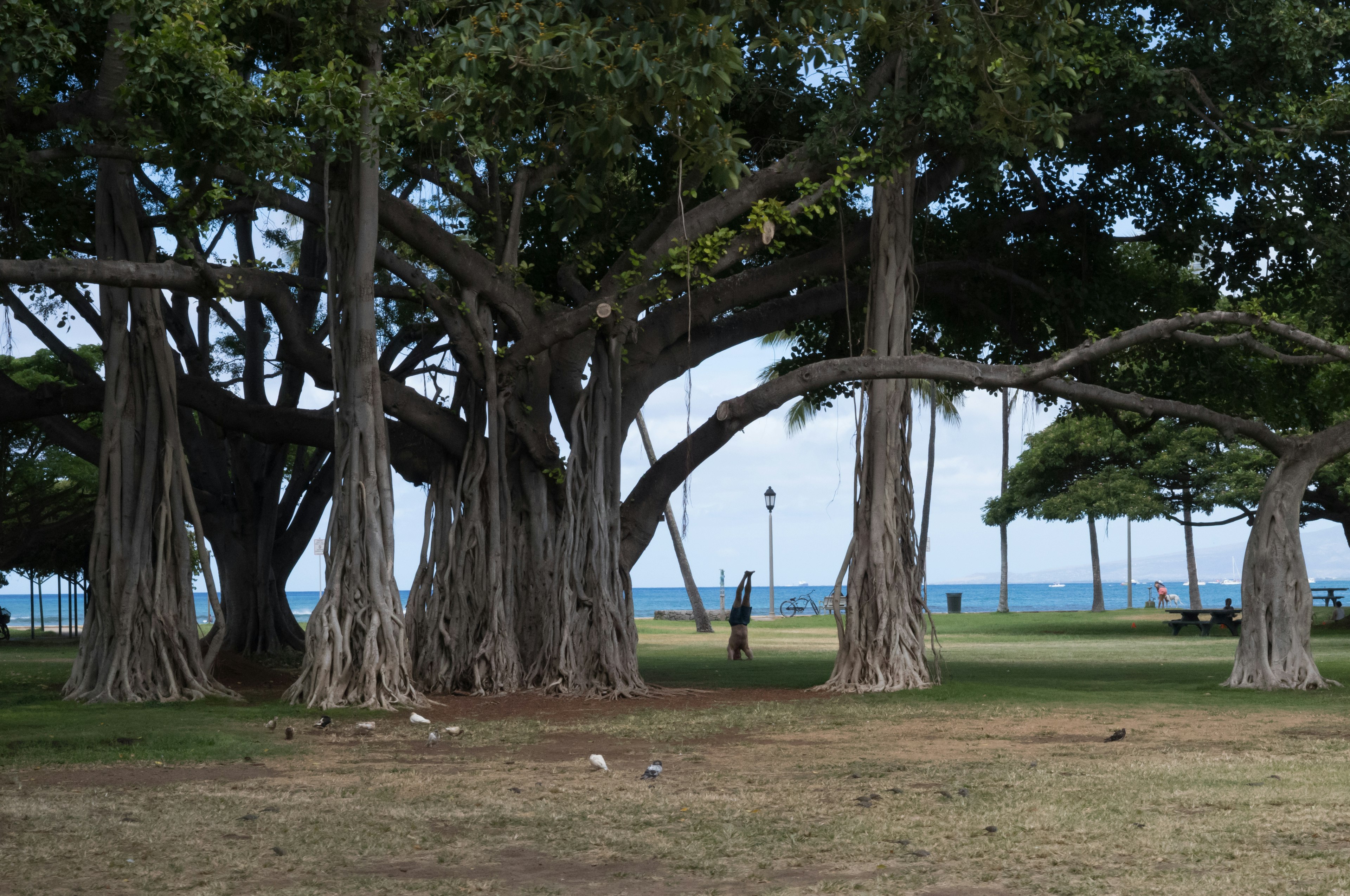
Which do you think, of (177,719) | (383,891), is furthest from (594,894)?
(177,719)

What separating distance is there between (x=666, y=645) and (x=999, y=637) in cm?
768

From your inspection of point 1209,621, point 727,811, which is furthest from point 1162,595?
point 727,811

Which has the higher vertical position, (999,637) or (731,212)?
(731,212)

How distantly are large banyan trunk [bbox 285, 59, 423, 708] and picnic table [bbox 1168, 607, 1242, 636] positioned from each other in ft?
56.9

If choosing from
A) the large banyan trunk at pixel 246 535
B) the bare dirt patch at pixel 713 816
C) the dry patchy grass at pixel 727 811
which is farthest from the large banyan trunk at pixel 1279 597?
the large banyan trunk at pixel 246 535

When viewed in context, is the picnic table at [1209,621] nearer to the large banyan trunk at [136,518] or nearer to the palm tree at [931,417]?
the palm tree at [931,417]

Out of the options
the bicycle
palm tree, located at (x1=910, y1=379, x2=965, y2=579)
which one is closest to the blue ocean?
the bicycle

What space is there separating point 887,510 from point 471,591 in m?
3.99

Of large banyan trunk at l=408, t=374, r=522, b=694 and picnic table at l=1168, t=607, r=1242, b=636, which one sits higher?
large banyan trunk at l=408, t=374, r=522, b=694

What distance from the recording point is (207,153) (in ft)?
30.7

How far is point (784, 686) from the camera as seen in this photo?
510 inches

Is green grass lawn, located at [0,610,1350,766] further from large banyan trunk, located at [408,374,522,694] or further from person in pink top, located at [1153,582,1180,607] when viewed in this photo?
person in pink top, located at [1153,582,1180,607]

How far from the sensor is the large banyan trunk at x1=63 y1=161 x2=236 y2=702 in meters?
11.3

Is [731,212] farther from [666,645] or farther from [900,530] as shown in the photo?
[666,645]
